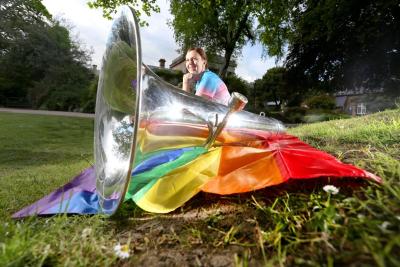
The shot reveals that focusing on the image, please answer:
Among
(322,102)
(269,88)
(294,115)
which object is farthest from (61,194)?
(269,88)

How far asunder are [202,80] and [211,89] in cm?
15

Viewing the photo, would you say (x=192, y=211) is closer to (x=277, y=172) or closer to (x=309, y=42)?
(x=277, y=172)

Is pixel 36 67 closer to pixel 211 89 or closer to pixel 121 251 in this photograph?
pixel 211 89

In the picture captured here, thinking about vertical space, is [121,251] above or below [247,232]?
below

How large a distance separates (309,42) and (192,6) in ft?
24.6

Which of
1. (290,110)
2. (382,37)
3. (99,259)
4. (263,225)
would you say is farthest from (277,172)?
(290,110)

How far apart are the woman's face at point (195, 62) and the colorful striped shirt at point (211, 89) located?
1.19 ft

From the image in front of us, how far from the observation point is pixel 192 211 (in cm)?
198

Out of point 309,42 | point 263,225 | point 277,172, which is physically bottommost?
point 263,225

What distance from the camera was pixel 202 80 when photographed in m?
3.64

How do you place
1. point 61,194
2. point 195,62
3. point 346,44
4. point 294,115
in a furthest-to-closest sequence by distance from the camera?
point 294,115 < point 346,44 < point 195,62 < point 61,194

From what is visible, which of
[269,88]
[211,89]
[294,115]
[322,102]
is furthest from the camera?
[269,88]

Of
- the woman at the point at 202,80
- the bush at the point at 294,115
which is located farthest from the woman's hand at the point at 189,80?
the bush at the point at 294,115

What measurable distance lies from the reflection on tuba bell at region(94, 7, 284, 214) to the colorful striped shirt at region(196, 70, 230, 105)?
895 mm
